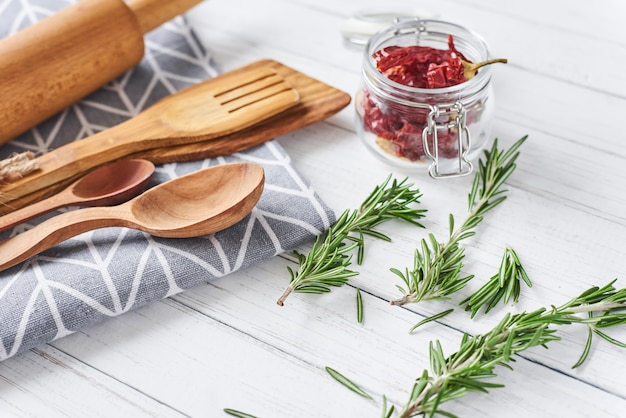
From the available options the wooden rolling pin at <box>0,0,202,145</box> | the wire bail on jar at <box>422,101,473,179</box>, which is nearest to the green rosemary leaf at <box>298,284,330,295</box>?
the wire bail on jar at <box>422,101,473,179</box>

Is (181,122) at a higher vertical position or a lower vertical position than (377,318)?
higher

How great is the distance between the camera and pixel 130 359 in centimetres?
81

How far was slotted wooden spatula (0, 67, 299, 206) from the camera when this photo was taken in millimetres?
948

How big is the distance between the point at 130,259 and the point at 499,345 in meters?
0.45

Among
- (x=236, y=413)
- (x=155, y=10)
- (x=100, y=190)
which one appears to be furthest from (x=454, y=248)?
(x=155, y=10)

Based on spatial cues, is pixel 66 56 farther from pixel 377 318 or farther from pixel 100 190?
pixel 377 318

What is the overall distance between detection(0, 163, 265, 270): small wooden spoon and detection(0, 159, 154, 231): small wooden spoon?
0.03 m

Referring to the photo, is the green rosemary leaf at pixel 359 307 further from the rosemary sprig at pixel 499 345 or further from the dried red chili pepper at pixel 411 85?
the dried red chili pepper at pixel 411 85

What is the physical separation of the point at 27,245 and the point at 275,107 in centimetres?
38

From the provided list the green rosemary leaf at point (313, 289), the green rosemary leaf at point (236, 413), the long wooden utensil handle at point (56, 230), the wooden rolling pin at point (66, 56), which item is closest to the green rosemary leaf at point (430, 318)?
the green rosemary leaf at point (313, 289)

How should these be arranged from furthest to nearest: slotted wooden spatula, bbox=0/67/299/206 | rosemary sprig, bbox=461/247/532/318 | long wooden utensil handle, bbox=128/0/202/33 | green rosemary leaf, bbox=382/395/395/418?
long wooden utensil handle, bbox=128/0/202/33 < slotted wooden spatula, bbox=0/67/299/206 < rosemary sprig, bbox=461/247/532/318 < green rosemary leaf, bbox=382/395/395/418

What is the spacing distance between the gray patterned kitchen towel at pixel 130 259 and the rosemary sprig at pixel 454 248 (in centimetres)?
13

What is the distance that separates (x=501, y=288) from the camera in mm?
850

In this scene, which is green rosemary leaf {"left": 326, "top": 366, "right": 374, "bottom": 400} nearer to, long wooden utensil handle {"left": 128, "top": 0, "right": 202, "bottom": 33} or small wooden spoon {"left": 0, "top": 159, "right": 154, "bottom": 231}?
small wooden spoon {"left": 0, "top": 159, "right": 154, "bottom": 231}
